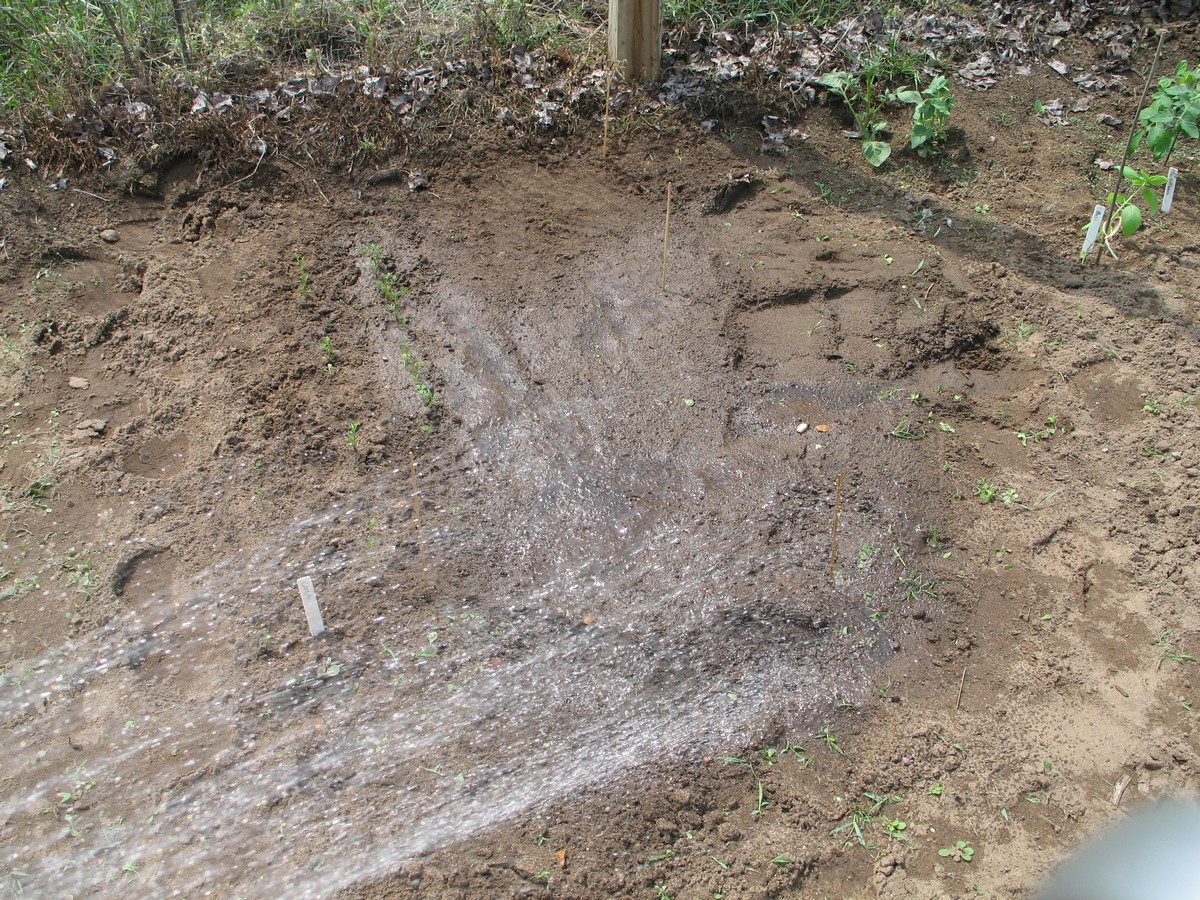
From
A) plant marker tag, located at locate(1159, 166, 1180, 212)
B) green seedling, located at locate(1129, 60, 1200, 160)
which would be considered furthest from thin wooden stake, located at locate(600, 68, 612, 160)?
plant marker tag, located at locate(1159, 166, 1180, 212)

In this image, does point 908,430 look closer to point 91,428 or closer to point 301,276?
point 301,276

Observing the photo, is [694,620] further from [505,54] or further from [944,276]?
[505,54]

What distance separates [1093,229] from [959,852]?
318 centimetres

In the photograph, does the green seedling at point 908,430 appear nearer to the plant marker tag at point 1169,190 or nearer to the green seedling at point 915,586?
the green seedling at point 915,586

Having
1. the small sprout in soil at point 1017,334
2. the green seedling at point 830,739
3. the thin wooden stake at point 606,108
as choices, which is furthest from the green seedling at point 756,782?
the thin wooden stake at point 606,108

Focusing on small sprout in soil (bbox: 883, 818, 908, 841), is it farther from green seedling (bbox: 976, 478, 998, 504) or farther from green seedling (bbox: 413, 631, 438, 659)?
green seedling (bbox: 413, 631, 438, 659)

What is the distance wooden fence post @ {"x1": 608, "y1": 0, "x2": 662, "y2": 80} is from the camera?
5.02 meters

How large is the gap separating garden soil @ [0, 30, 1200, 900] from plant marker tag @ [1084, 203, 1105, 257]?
0.14 meters

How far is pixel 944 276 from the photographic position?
4.39m

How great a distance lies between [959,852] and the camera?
8.43 feet

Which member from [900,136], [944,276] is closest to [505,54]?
[900,136]

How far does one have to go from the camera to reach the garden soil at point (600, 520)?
8.68 ft

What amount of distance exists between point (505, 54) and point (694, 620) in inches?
150

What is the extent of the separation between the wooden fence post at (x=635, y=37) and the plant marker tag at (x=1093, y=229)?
251cm
